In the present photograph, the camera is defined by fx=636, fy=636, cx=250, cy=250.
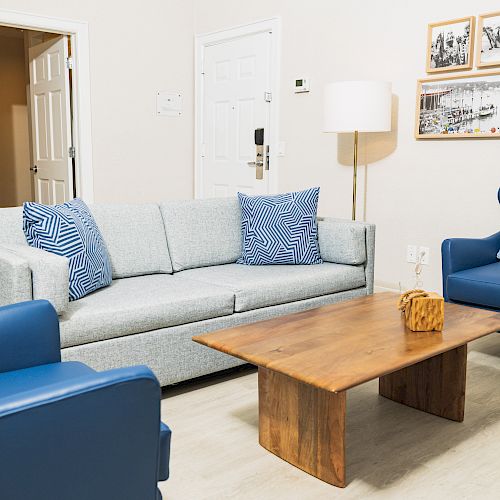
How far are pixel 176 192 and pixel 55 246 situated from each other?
333 centimetres

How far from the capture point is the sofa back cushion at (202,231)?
332 centimetres

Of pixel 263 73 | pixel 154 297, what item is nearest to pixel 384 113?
pixel 263 73

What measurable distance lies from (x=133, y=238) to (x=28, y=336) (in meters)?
1.39

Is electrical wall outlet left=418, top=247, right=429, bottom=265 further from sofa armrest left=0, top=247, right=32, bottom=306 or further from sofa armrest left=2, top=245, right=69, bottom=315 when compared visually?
sofa armrest left=0, top=247, right=32, bottom=306

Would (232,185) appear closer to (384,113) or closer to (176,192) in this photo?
(176,192)

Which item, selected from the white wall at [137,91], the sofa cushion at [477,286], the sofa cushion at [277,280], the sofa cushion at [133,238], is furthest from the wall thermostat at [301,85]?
the sofa cushion at [477,286]

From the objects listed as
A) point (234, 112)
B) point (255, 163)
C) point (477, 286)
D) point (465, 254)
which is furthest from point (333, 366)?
point (234, 112)

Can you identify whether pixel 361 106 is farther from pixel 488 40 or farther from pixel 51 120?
pixel 51 120

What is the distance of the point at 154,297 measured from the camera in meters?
2.66

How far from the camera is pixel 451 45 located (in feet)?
13.4

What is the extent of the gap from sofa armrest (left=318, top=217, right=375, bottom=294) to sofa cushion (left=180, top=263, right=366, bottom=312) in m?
0.05

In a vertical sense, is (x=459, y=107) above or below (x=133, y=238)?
above

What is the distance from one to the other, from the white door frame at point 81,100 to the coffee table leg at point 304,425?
3558 mm

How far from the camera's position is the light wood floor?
194 cm
